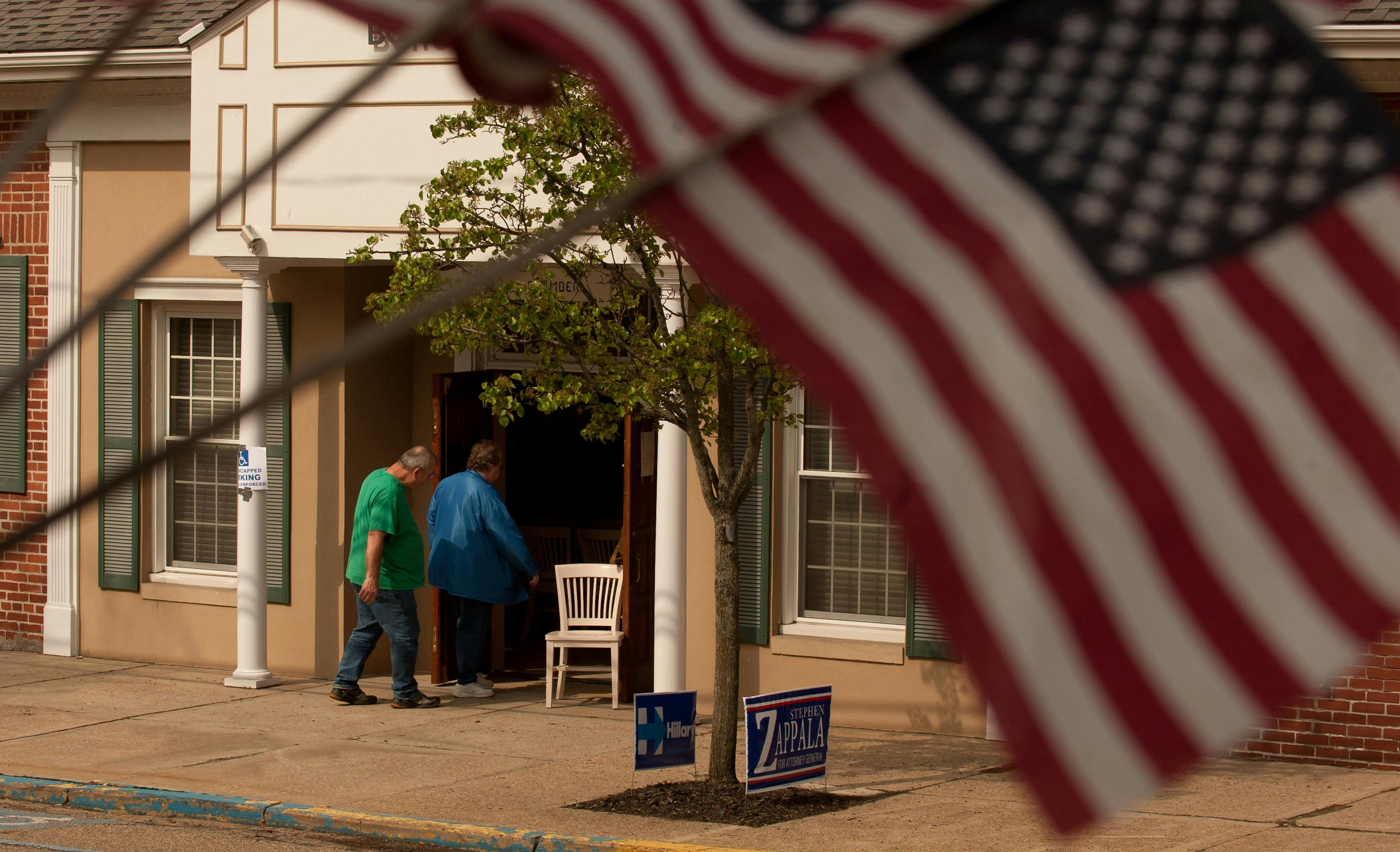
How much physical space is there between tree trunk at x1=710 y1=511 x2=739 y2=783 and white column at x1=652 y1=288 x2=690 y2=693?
6.89 ft

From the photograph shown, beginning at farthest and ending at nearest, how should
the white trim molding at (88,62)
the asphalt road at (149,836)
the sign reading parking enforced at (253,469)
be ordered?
the white trim molding at (88,62)
the sign reading parking enforced at (253,469)
the asphalt road at (149,836)

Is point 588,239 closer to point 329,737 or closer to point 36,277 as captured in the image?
point 329,737

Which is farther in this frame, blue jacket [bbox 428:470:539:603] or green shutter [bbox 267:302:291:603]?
green shutter [bbox 267:302:291:603]

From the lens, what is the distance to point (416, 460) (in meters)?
10.9

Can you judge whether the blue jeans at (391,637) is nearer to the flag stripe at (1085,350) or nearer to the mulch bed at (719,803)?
the mulch bed at (719,803)

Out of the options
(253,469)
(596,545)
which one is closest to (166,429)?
(253,469)

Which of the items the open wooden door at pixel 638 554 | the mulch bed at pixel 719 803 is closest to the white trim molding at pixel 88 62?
the open wooden door at pixel 638 554

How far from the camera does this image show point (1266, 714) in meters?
1.92

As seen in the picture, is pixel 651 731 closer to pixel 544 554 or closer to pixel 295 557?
pixel 295 557

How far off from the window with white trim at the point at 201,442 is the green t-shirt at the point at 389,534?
2.08 metres

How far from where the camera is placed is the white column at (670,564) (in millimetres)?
10766

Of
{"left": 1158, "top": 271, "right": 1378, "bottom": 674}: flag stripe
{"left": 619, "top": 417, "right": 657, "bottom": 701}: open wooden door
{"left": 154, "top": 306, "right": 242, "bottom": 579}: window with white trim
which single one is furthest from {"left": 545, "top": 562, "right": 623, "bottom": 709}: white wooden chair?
{"left": 1158, "top": 271, "right": 1378, "bottom": 674}: flag stripe

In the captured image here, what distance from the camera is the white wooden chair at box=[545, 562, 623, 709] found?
1144cm

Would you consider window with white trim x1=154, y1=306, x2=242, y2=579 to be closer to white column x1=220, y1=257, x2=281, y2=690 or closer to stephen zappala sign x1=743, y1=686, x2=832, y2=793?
white column x1=220, y1=257, x2=281, y2=690
